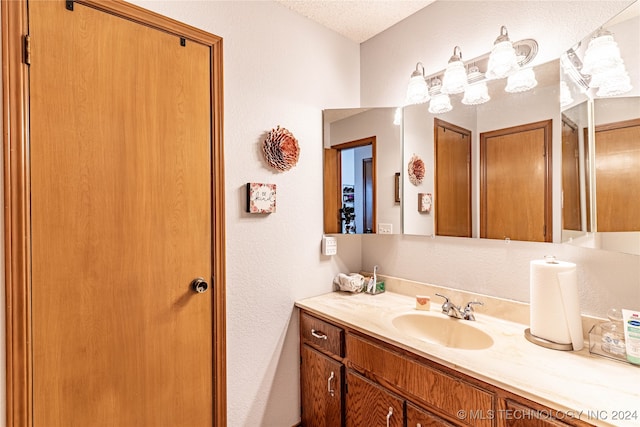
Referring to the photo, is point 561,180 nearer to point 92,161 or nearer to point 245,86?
point 245,86

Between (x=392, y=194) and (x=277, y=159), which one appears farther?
(x=392, y=194)

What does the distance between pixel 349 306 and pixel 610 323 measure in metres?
1.10

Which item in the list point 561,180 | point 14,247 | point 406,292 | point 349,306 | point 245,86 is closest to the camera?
point 14,247

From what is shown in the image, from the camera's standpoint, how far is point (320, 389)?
1735 mm

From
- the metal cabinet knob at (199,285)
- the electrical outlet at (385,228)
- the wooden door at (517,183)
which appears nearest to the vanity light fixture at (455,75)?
the wooden door at (517,183)

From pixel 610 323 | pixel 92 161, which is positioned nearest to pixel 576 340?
pixel 610 323

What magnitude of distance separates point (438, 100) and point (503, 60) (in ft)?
1.22

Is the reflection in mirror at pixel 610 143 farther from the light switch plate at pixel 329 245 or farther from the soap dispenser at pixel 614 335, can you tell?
the light switch plate at pixel 329 245

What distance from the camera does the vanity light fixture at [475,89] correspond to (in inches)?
62.5

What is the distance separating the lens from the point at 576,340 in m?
1.20

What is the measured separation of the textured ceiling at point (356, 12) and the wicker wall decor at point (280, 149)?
0.72 m

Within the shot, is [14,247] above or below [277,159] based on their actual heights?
below

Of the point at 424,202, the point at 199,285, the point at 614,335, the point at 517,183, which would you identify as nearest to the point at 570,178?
the point at 517,183

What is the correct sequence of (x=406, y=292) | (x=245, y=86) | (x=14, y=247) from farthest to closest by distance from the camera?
1. (x=406, y=292)
2. (x=245, y=86)
3. (x=14, y=247)
